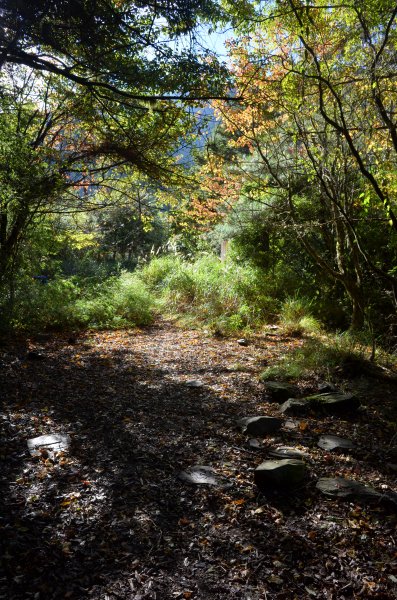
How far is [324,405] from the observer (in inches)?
151

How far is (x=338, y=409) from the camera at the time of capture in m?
3.80

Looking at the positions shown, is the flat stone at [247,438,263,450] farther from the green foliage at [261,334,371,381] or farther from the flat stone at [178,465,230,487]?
the green foliage at [261,334,371,381]

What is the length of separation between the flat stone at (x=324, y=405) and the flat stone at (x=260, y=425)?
37 centimetres

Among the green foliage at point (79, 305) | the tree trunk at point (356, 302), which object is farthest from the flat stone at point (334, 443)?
the green foliage at point (79, 305)

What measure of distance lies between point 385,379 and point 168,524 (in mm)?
3207

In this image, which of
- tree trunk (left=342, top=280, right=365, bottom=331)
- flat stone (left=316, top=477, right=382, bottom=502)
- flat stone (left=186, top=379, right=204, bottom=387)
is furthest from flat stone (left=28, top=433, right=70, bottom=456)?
tree trunk (left=342, top=280, right=365, bottom=331)

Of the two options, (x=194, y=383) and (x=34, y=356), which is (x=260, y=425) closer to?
(x=194, y=383)

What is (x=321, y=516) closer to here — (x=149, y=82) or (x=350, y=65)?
(x=149, y=82)

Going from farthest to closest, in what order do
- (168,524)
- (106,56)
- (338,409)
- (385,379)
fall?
1. (385,379)
2. (106,56)
3. (338,409)
4. (168,524)

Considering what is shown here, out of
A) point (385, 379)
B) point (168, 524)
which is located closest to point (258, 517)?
point (168, 524)

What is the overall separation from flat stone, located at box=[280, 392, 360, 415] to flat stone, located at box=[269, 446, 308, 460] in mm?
711

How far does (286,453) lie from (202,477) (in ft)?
2.33

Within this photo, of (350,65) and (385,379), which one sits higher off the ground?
(350,65)

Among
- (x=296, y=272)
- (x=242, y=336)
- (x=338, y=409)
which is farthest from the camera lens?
(x=296, y=272)
